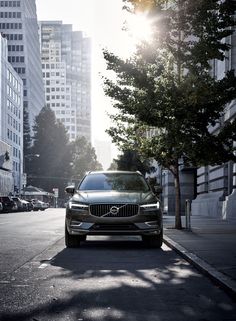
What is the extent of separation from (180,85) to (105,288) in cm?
1013

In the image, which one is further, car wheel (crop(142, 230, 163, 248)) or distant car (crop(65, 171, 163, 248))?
car wheel (crop(142, 230, 163, 248))

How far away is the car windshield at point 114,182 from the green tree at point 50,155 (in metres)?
90.7

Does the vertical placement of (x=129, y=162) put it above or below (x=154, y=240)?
above

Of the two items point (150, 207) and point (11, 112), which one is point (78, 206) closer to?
point (150, 207)

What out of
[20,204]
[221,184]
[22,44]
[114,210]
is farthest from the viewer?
[22,44]

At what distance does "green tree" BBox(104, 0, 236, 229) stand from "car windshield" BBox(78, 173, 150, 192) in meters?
2.57

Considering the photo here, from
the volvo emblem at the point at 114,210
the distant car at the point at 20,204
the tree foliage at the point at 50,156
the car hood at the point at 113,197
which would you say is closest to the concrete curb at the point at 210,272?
the car hood at the point at 113,197

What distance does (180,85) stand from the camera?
16.2m

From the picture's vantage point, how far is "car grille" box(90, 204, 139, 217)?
1220 centimetres

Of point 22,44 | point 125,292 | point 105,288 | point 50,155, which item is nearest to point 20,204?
point 105,288

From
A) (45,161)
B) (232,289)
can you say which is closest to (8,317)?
(232,289)

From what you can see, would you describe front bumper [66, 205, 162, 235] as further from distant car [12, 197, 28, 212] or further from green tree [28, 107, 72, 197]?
green tree [28, 107, 72, 197]

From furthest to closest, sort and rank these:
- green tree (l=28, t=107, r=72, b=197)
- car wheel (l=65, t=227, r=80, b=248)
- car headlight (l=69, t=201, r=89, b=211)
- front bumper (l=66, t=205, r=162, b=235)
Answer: green tree (l=28, t=107, r=72, b=197) → car wheel (l=65, t=227, r=80, b=248) → car headlight (l=69, t=201, r=89, b=211) → front bumper (l=66, t=205, r=162, b=235)

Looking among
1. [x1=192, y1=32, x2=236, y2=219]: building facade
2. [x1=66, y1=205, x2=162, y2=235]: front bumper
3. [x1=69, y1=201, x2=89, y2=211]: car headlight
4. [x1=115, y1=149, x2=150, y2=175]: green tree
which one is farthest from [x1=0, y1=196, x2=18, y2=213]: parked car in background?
[x1=66, y1=205, x2=162, y2=235]: front bumper
